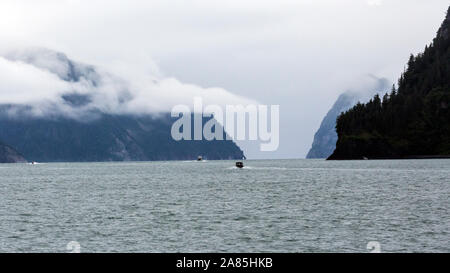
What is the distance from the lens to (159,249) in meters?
51.4

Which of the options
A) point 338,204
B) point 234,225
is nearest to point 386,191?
point 338,204

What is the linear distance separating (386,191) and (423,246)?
6663 cm

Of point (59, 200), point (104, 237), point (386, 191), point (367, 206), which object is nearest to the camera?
point (104, 237)

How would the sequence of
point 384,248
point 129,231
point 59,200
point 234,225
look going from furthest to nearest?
point 59,200 < point 234,225 < point 129,231 < point 384,248

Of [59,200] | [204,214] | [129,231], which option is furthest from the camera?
→ [59,200]

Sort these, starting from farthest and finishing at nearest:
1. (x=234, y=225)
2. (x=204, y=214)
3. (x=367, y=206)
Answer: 1. (x=367, y=206)
2. (x=204, y=214)
3. (x=234, y=225)

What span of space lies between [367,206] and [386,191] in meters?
31.6

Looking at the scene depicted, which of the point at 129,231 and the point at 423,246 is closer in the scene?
the point at 423,246
